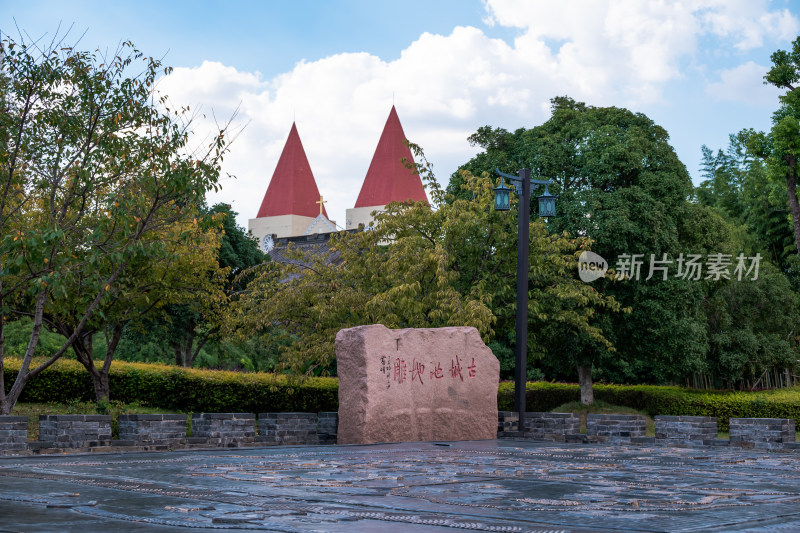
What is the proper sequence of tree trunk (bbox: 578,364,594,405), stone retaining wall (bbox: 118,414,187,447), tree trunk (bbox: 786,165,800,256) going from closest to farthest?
stone retaining wall (bbox: 118,414,187,447) < tree trunk (bbox: 786,165,800,256) < tree trunk (bbox: 578,364,594,405)

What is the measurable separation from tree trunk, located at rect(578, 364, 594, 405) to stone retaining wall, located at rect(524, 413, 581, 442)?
10.9 m

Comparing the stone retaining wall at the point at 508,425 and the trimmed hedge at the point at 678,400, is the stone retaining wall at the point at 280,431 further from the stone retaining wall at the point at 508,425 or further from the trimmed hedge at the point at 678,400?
the trimmed hedge at the point at 678,400

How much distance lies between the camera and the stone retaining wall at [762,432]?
14.3 metres

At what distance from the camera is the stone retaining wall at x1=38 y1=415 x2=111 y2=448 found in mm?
11195

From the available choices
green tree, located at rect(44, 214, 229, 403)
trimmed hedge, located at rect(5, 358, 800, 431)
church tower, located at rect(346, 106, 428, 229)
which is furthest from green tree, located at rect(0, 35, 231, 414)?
church tower, located at rect(346, 106, 428, 229)

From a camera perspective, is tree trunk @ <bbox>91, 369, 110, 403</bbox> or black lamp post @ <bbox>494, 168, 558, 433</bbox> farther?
tree trunk @ <bbox>91, 369, 110, 403</bbox>

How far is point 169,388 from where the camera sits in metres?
19.8

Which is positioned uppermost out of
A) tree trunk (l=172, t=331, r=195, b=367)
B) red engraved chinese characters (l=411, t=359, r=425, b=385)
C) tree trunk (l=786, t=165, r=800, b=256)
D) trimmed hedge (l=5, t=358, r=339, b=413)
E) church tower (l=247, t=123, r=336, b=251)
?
church tower (l=247, t=123, r=336, b=251)

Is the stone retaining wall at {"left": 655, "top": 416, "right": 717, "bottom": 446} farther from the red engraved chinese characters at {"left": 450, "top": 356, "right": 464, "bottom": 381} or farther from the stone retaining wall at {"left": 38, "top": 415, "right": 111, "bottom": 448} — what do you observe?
the stone retaining wall at {"left": 38, "top": 415, "right": 111, "bottom": 448}

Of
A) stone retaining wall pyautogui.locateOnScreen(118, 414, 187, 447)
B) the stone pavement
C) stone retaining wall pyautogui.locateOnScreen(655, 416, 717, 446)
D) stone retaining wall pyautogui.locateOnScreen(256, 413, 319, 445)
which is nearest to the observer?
the stone pavement

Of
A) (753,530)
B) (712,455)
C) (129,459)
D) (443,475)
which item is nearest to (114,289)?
(129,459)

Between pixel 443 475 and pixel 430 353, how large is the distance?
6442mm

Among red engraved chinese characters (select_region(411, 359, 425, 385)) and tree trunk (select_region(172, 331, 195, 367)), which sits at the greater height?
tree trunk (select_region(172, 331, 195, 367))

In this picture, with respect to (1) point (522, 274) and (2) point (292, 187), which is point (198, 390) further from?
(2) point (292, 187)
